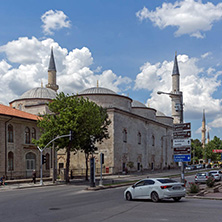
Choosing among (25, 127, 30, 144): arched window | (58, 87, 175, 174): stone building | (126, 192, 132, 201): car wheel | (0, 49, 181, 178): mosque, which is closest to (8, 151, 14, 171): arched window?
(0, 49, 181, 178): mosque

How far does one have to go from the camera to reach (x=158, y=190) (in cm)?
1719

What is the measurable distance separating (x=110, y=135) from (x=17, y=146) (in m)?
20.8

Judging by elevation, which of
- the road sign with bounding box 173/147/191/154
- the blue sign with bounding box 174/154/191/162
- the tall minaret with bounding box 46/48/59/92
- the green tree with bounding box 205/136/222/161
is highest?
the tall minaret with bounding box 46/48/59/92

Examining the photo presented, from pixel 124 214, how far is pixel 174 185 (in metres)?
4.66

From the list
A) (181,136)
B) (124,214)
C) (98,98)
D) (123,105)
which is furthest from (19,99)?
(124,214)

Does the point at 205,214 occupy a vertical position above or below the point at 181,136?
below

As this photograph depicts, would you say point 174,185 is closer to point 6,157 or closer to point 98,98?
point 6,157

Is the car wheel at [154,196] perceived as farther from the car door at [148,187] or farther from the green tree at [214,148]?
the green tree at [214,148]

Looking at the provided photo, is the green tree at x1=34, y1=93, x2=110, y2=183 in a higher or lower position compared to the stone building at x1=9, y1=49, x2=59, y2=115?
lower

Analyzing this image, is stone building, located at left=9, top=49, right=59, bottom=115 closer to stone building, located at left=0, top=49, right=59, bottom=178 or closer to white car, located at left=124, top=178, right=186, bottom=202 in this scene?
stone building, located at left=0, top=49, right=59, bottom=178

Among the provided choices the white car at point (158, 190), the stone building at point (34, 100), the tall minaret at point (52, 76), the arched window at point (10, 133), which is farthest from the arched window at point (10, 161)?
the tall minaret at point (52, 76)

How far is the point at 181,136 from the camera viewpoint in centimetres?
2197

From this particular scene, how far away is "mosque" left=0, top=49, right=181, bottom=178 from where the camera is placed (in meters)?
42.2

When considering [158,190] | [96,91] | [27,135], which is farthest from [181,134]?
[96,91]
